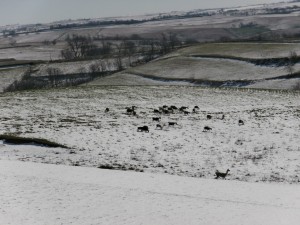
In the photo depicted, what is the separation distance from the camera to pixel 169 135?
1340 inches

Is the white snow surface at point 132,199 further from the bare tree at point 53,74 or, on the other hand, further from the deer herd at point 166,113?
the bare tree at point 53,74

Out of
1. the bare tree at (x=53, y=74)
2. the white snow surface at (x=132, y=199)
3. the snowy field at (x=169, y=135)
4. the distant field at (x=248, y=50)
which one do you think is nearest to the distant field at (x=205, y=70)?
the distant field at (x=248, y=50)

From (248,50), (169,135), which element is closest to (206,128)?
(169,135)

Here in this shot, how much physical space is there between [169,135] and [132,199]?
1193cm

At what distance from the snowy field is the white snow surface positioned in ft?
5.95

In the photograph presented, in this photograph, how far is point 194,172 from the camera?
26.9 m

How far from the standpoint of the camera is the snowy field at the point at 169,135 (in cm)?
2789

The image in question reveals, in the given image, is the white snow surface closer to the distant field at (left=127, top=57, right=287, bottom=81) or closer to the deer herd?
the deer herd

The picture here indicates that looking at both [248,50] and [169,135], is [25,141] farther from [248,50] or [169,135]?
[248,50]

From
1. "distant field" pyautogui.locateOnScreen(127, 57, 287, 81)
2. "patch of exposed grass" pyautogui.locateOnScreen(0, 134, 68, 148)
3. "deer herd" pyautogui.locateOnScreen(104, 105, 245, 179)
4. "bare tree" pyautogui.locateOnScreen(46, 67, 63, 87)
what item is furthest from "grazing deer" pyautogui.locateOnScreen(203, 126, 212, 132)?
"bare tree" pyautogui.locateOnScreen(46, 67, 63, 87)

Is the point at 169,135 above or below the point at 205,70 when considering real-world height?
above

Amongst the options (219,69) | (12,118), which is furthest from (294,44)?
(12,118)

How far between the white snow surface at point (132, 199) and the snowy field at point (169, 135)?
1814 mm

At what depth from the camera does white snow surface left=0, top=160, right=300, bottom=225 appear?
2030 centimetres
